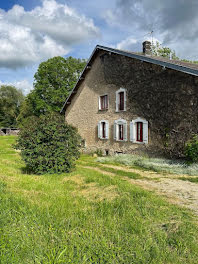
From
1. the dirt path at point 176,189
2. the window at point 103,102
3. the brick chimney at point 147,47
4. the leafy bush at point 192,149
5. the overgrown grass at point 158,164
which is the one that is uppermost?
the brick chimney at point 147,47

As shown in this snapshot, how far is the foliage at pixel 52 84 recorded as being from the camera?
3083 cm

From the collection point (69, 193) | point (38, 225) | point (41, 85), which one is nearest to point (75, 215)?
point (38, 225)

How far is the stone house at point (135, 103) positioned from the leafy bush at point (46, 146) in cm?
562

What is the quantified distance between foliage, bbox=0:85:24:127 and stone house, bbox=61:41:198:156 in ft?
115

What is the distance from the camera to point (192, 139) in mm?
8961

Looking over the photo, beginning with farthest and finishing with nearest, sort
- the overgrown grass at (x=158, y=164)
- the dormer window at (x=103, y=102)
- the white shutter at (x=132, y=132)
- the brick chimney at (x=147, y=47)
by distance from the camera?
1. the brick chimney at (x=147, y=47)
2. the dormer window at (x=103, y=102)
3. the white shutter at (x=132, y=132)
4. the overgrown grass at (x=158, y=164)

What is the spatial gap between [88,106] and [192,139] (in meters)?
9.17

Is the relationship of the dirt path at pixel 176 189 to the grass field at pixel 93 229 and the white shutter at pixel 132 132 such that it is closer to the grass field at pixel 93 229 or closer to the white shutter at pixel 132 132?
the grass field at pixel 93 229

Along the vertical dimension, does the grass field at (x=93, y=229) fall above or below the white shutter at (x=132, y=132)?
below

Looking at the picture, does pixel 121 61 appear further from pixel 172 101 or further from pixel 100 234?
pixel 100 234

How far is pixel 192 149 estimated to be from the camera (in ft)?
27.9

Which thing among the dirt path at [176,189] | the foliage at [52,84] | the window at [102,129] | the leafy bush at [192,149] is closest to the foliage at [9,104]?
the foliage at [52,84]

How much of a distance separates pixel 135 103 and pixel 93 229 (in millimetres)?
9941

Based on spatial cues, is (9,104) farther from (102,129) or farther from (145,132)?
(145,132)
